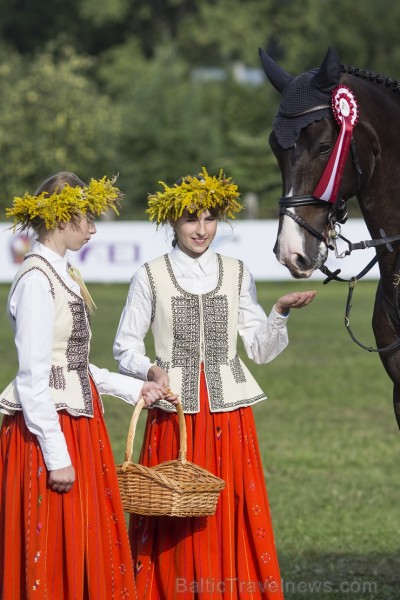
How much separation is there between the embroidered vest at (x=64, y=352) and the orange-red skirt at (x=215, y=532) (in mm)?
657

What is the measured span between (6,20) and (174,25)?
7.73 meters

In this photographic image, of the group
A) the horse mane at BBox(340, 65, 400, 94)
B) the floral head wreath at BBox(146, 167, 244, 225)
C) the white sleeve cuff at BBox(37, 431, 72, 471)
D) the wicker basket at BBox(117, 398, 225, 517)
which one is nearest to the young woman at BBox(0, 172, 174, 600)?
the white sleeve cuff at BBox(37, 431, 72, 471)

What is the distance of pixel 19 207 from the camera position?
441cm

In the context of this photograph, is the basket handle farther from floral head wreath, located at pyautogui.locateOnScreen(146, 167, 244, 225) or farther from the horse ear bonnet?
the horse ear bonnet

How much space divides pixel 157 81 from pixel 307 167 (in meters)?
34.1

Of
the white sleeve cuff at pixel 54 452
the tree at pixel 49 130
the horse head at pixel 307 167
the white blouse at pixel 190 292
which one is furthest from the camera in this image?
the tree at pixel 49 130

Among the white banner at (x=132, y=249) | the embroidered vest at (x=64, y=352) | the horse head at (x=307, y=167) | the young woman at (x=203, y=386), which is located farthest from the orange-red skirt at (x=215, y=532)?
the white banner at (x=132, y=249)

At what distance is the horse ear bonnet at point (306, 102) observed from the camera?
14.3 feet

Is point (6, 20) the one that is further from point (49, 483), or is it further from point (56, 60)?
point (49, 483)

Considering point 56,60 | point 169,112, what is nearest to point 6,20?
point 56,60

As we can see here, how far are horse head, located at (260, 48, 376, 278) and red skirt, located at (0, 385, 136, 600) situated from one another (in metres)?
1.06

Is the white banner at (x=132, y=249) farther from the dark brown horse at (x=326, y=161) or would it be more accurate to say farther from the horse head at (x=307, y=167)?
the horse head at (x=307, y=167)

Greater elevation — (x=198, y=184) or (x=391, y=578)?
(x=198, y=184)

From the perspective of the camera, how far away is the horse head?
4258 millimetres
